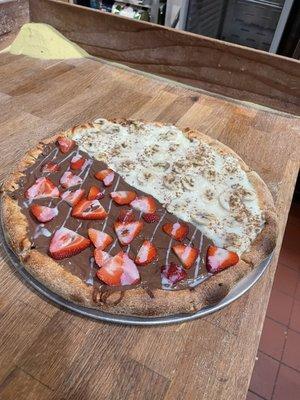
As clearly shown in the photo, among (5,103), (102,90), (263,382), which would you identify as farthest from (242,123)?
(263,382)

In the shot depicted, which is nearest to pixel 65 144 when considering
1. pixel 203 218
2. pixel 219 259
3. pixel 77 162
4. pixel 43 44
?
pixel 77 162

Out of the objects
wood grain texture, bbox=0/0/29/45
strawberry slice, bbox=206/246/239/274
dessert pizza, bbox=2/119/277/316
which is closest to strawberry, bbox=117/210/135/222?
dessert pizza, bbox=2/119/277/316

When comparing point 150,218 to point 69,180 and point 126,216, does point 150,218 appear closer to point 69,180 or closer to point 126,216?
point 126,216

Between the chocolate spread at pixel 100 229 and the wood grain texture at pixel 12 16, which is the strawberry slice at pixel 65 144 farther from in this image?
the wood grain texture at pixel 12 16

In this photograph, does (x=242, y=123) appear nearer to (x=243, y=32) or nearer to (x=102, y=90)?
(x=102, y=90)

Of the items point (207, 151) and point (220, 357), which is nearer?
point (220, 357)

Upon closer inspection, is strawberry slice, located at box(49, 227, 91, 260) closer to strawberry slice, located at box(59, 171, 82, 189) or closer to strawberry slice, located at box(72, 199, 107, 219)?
strawberry slice, located at box(72, 199, 107, 219)
